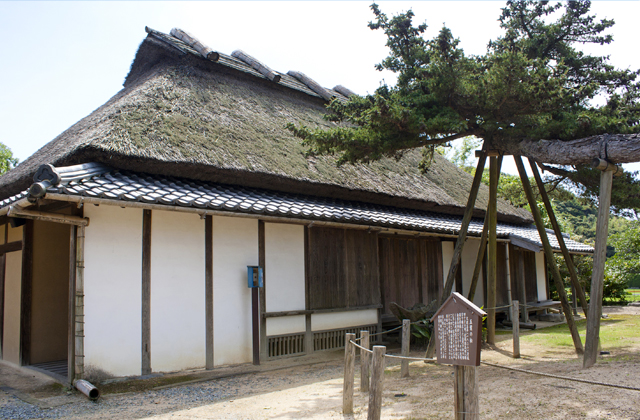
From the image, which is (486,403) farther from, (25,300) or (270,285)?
(25,300)

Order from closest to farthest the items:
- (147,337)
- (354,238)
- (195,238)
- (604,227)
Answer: (604,227) → (147,337) → (195,238) → (354,238)

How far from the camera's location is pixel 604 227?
534 centimetres

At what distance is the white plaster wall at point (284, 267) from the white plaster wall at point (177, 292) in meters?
1.17

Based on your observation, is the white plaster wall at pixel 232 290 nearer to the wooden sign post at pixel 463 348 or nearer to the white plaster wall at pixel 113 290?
the white plaster wall at pixel 113 290

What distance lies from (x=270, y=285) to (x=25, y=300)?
3777 mm

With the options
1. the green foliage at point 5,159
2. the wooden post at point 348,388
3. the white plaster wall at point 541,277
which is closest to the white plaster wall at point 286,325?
the wooden post at point 348,388

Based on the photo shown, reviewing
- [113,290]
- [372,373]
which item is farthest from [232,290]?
[372,373]

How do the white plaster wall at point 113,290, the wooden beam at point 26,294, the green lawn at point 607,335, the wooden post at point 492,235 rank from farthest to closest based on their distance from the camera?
the green lawn at point 607,335 → the wooden post at point 492,235 → the wooden beam at point 26,294 → the white plaster wall at point 113,290

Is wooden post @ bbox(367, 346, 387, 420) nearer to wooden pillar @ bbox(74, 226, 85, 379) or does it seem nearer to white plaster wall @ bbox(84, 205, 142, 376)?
white plaster wall @ bbox(84, 205, 142, 376)

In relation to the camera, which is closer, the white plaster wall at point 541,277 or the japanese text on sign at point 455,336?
the japanese text on sign at point 455,336

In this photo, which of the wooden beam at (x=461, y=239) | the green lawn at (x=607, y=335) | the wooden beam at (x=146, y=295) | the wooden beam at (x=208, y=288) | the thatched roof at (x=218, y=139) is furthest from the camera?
the green lawn at (x=607, y=335)

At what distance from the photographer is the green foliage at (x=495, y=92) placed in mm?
6113

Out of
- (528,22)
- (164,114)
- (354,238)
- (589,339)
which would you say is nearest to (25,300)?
(164,114)

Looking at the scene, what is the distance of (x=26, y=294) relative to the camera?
7027 mm
